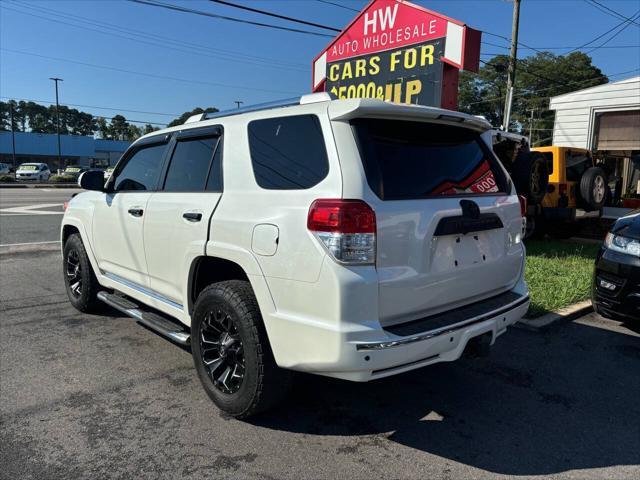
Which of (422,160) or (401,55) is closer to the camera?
(422,160)

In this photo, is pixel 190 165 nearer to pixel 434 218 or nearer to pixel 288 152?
pixel 288 152

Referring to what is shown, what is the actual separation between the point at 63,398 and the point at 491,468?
2836 millimetres

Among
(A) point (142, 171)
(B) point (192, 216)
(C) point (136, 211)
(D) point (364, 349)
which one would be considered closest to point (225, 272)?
(B) point (192, 216)

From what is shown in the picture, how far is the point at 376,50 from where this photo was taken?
9.73 meters

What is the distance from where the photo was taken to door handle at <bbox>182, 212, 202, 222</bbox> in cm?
336

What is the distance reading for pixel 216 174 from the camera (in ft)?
11.2

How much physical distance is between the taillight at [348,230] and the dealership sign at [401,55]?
5.89m

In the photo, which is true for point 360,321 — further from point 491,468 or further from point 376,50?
point 376,50

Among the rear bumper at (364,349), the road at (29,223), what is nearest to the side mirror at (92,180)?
the rear bumper at (364,349)

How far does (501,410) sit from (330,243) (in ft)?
6.00

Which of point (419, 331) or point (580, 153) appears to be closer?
point (419, 331)

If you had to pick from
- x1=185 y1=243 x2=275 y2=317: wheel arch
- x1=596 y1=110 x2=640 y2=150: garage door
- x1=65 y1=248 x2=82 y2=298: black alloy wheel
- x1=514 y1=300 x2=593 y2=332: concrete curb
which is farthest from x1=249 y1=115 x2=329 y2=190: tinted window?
x1=596 y1=110 x2=640 y2=150: garage door

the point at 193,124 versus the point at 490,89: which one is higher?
the point at 490,89

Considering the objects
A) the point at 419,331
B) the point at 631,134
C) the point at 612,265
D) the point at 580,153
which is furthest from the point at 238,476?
the point at 631,134
